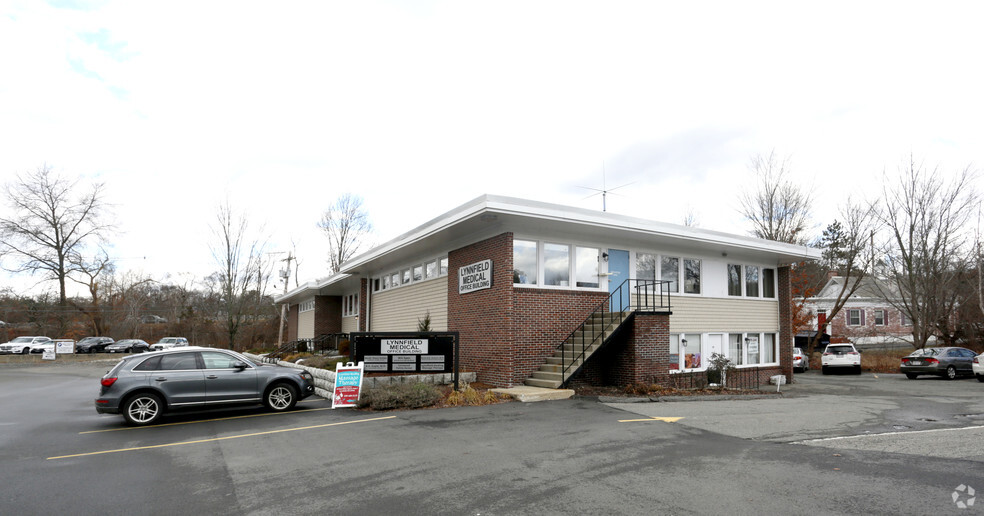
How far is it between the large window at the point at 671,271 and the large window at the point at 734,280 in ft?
9.93

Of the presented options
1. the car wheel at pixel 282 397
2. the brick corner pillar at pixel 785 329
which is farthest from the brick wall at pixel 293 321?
the brick corner pillar at pixel 785 329

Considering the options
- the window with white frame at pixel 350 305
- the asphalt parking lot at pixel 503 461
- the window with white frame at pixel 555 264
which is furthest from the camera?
the window with white frame at pixel 350 305

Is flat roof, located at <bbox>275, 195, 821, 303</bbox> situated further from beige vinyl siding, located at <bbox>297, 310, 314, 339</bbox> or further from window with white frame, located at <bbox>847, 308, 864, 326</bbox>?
window with white frame, located at <bbox>847, 308, 864, 326</bbox>

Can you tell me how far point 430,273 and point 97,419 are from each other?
1052cm

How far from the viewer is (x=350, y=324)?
30.9 metres

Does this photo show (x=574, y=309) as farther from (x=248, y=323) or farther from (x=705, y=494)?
(x=248, y=323)

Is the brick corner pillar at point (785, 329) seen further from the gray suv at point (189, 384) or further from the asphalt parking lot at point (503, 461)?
the gray suv at point (189, 384)

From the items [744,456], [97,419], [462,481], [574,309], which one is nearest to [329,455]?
[462,481]

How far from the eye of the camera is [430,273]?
20.0m

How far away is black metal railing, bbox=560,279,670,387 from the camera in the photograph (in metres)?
14.6

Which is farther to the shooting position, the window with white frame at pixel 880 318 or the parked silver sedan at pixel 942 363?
the window with white frame at pixel 880 318

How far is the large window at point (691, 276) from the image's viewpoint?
18797 millimetres

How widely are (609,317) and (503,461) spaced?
9.04m

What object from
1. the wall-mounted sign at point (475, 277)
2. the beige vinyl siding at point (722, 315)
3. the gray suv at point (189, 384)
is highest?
the wall-mounted sign at point (475, 277)
